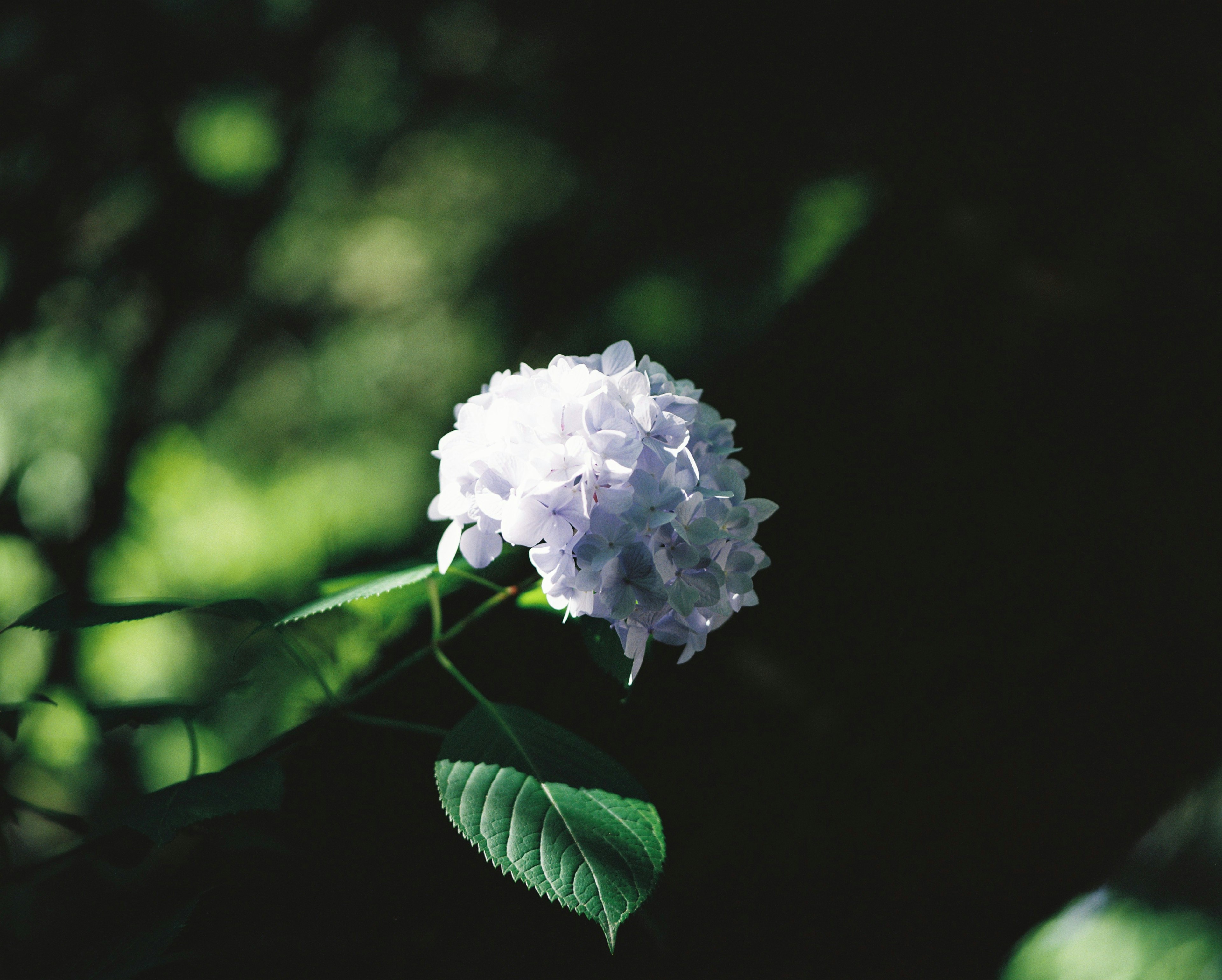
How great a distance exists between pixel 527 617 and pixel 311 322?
2.65ft

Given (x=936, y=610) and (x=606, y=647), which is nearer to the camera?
(x=606, y=647)

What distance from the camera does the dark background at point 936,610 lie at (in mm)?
1093

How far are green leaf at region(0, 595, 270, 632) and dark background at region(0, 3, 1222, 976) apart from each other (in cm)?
43

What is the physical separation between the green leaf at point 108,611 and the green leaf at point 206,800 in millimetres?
179

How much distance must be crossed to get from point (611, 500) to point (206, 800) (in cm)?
56

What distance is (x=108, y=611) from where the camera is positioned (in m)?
0.78

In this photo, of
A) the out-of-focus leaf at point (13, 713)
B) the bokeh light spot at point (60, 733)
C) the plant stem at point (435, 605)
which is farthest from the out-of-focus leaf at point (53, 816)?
the plant stem at point (435, 605)

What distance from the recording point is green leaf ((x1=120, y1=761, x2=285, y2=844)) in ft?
2.27

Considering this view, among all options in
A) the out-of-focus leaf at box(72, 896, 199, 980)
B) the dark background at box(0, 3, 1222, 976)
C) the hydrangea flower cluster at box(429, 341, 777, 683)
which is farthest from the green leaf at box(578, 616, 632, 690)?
the out-of-focus leaf at box(72, 896, 199, 980)

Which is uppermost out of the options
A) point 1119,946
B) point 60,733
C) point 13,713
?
point 1119,946

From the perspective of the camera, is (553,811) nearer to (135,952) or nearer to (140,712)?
(135,952)

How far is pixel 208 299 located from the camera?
1.46 metres

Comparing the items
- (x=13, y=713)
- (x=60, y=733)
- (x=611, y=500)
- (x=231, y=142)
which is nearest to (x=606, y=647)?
(x=611, y=500)

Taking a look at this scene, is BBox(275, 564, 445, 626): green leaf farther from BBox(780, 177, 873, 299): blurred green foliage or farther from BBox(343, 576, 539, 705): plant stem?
BBox(780, 177, 873, 299): blurred green foliage
